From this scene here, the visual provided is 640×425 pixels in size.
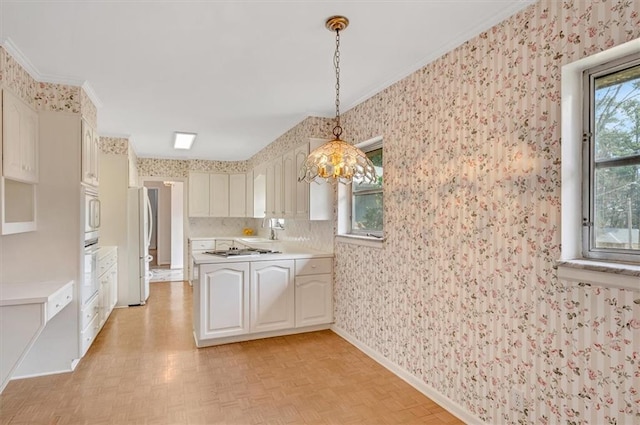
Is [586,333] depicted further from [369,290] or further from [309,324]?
[309,324]

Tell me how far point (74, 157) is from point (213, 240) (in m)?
3.79

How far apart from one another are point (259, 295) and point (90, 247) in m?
1.68

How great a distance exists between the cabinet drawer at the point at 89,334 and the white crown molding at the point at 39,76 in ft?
7.18

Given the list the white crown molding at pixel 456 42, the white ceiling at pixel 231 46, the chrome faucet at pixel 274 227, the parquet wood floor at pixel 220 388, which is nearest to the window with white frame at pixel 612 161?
the white crown molding at pixel 456 42

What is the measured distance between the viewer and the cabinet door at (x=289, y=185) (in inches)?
172

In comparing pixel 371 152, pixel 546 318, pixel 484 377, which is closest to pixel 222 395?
pixel 484 377

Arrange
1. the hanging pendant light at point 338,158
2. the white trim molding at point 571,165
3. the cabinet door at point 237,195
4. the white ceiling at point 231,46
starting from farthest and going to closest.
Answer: the cabinet door at point 237,195 < the hanging pendant light at point 338,158 < the white ceiling at point 231,46 < the white trim molding at point 571,165

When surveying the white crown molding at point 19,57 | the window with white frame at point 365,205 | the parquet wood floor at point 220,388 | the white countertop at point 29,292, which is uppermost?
the white crown molding at point 19,57

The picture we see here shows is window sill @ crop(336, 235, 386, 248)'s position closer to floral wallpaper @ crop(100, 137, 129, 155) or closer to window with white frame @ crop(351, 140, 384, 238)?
window with white frame @ crop(351, 140, 384, 238)

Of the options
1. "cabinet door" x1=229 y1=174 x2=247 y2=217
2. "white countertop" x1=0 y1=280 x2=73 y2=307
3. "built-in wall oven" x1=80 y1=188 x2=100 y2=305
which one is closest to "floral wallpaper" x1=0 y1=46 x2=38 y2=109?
"built-in wall oven" x1=80 y1=188 x2=100 y2=305

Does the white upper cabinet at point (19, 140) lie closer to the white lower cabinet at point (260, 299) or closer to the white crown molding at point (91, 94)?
the white crown molding at point (91, 94)

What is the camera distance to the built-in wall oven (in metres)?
3.24

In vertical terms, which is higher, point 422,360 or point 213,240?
point 213,240

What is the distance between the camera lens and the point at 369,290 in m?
3.46
